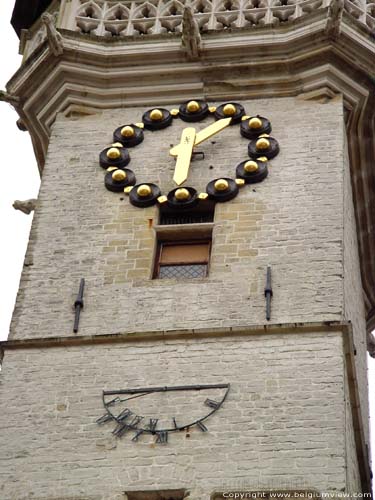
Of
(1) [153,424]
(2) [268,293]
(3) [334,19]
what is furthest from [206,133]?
(1) [153,424]

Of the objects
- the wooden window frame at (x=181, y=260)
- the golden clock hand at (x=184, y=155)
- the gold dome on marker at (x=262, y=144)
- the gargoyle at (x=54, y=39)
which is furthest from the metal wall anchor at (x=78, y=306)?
the gargoyle at (x=54, y=39)

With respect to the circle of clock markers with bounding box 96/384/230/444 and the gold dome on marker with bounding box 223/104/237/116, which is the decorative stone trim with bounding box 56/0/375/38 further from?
the circle of clock markers with bounding box 96/384/230/444

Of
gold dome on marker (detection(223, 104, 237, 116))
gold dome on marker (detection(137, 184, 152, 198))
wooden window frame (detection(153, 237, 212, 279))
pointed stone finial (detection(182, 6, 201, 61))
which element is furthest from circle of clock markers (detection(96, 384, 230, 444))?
pointed stone finial (detection(182, 6, 201, 61))

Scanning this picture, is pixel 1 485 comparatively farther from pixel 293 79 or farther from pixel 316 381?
pixel 293 79

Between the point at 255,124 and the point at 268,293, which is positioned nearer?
the point at 268,293

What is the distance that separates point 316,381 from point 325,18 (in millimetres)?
5154

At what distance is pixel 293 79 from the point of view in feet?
63.7

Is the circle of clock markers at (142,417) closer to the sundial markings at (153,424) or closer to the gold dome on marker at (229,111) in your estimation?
the sundial markings at (153,424)

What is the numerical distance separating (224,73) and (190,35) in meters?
0.59

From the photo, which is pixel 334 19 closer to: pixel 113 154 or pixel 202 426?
pixel 113 154

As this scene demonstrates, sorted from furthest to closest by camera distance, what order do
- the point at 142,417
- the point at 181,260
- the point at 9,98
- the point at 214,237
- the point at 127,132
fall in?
1. the point at 9,98
2. the point at 127,132
3. the point at 181,260
4. the point at 214,237
5. the point at 142,417

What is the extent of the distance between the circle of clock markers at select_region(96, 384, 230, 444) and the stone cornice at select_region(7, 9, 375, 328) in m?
4.54

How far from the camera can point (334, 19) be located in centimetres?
1916

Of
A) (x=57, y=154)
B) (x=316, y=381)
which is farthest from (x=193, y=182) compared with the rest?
(x=316, y=381)
